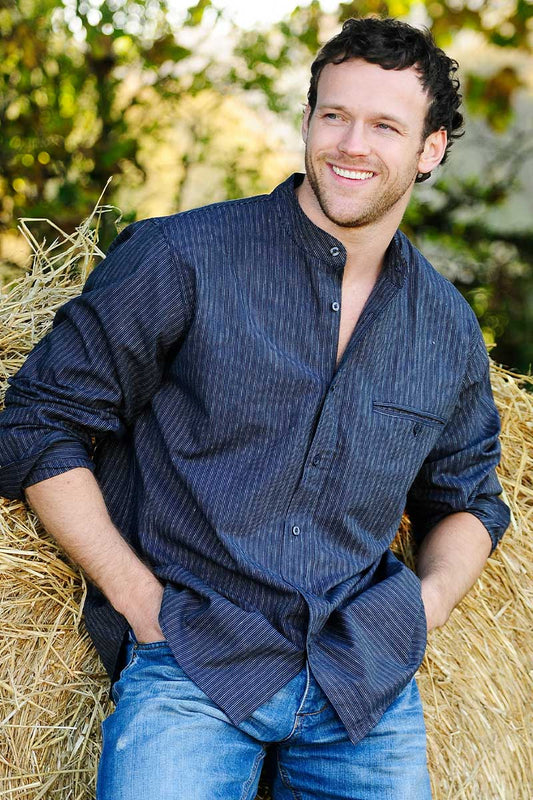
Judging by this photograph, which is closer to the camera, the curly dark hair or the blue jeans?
the blue jeans

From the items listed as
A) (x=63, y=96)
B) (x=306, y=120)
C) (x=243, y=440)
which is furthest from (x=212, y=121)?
(x=243, y=440)

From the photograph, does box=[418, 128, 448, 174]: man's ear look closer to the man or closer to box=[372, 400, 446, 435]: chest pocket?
the man

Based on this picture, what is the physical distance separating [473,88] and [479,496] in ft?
10.9

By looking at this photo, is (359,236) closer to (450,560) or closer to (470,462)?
(470,462)

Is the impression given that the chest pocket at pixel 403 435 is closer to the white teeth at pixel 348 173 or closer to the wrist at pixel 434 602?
the wrist at pixel 434 602

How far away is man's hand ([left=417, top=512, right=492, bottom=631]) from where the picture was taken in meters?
2.36

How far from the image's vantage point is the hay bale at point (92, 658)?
211 cm

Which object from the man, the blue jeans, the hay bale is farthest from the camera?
the hay bale

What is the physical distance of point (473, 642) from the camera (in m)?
2.60

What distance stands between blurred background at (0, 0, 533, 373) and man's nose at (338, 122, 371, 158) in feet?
8.24

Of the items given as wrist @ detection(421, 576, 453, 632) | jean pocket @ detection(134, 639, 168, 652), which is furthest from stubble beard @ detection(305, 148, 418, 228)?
jean pocket @ detection(134, 639, 168, 652)

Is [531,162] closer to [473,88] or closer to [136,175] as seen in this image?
[473,88]

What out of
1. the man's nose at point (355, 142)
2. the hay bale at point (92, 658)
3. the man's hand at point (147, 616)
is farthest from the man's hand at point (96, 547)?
the man's nose at point (355, 142)

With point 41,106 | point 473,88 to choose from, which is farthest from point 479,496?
point 41,106
